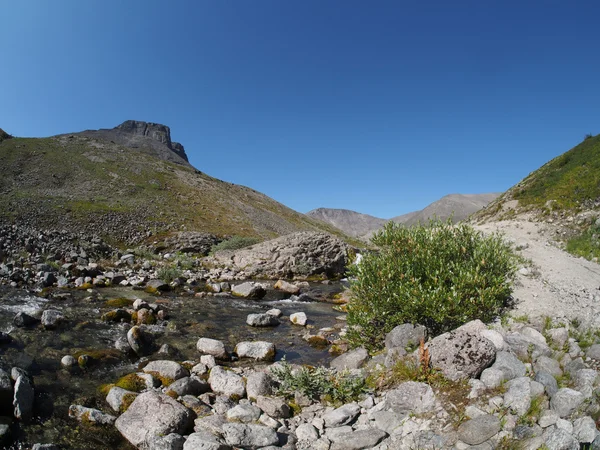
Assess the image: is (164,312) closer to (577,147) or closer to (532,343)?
(532,343)

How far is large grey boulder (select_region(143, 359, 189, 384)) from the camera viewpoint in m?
10.4

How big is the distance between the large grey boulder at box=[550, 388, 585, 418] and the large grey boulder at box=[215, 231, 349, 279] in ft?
94.1

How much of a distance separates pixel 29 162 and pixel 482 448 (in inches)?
3122

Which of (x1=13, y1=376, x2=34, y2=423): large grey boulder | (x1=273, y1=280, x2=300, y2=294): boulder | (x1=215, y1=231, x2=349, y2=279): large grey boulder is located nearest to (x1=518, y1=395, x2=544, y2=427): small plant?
(x1=13, y1=376, x2=34, y2=423): large grey boulder

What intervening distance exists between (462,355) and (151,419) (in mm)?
6998

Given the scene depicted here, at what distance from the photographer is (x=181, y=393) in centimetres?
925

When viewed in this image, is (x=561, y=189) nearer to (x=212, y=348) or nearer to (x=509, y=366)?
(x=509, y=366)

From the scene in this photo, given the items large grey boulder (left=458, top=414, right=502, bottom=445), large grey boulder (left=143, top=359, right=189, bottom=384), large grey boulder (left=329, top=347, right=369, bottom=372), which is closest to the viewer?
large grey boulder (left=458, top=414, right=502, bottom=445)

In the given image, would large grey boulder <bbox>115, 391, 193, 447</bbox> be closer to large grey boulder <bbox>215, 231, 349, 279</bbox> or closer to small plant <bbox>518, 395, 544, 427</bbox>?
small plant <bbox>518, 395, 544, 427</bbox>

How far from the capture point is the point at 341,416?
7777 millimetres

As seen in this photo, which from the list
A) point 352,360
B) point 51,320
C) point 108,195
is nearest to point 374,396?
point 352,360

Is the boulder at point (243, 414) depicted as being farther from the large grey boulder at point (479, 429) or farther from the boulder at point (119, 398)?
the large grey boulder at point (479, 429)

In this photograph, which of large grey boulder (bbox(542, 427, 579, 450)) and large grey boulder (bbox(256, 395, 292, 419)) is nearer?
large grey boulder (bbox(542, 427, 579, 450))

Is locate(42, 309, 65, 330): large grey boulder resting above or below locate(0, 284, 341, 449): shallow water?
above
